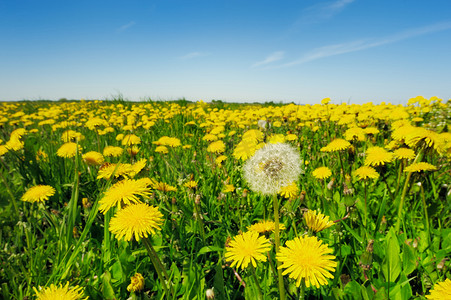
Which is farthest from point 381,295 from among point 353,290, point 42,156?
point 42,156

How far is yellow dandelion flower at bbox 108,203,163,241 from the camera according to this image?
38.1 inches

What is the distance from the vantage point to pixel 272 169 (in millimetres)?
1123

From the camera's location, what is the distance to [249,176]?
121cm

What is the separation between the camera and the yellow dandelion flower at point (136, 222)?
38.1 inches

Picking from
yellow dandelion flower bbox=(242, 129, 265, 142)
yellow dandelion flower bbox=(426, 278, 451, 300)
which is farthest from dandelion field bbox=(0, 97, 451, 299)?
yellow dandelion flower bbox=(242, 129, 265, 142)

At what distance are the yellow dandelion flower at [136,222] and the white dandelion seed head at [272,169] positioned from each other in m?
0.48

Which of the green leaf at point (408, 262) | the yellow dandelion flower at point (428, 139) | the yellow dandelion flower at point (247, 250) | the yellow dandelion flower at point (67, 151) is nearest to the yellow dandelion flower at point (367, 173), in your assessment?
the yellow dandelion flower at point (428, 139)

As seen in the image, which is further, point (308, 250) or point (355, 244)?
point (355, 244)

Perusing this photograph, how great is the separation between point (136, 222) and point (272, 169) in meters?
0.63

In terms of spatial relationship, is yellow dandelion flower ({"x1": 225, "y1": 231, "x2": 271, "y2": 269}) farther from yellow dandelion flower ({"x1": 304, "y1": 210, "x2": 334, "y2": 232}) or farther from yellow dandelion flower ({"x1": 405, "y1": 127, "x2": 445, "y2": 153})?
yellow dandelion flower ({"x1": 405, "y1": 127, "x2": 445, "y2": 153})

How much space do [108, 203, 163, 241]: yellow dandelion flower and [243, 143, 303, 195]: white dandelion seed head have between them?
1.58 ft

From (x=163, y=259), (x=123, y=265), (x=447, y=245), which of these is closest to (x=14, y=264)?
(x=123, y=265)

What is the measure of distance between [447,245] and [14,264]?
9.27 feet

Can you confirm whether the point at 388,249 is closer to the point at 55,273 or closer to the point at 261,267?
the point at 261,267
